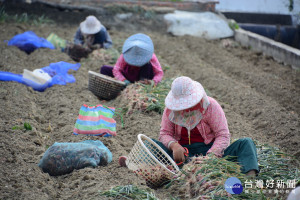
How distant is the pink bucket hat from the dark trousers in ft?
1.63

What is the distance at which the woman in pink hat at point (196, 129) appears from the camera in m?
3.17

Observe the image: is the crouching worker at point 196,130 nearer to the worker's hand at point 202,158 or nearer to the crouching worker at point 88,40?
the worker's hand at point 202,158

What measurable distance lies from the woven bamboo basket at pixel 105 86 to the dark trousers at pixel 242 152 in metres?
2.21

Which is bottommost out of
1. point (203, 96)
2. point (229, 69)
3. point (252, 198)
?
point (229, 69)

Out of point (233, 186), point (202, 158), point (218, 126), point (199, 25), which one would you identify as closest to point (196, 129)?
point (218, 126)

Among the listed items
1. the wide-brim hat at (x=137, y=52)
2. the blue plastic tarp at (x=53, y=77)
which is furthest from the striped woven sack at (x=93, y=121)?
the blue plastic tarp at (x=53, y=77)

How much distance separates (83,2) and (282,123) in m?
8.00

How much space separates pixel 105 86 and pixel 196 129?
7.60 feet

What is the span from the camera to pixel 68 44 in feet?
25.9

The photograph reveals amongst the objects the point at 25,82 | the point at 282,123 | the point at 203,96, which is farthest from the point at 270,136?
the point at 25,82

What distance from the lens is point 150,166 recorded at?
321 centimetres

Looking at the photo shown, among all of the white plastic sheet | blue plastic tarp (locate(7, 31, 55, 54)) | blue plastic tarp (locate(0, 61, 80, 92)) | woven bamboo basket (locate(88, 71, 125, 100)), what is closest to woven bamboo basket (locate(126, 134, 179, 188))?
woven bamboo basket (locate(88, 71, 125, 100))

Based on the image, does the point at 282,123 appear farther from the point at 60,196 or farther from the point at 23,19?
the point at 23,19

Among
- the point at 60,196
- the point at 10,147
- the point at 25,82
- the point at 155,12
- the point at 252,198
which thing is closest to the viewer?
the point at 252,198
